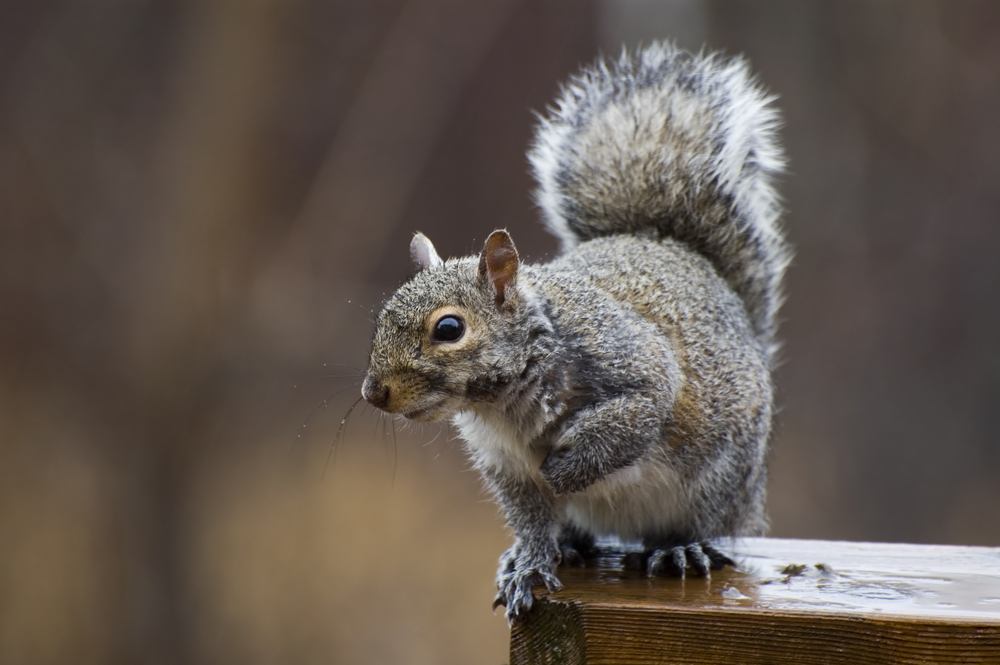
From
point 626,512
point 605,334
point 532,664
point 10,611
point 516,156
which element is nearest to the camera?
point 532,664

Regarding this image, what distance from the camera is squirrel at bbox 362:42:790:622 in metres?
1.79

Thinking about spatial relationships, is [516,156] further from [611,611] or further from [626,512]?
[611,611]

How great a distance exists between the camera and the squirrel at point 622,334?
1792mm

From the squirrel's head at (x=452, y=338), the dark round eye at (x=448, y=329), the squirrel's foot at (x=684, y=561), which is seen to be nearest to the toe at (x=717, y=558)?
the squirrel's foot at (x=684, y=561)

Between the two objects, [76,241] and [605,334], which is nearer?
[605,334]

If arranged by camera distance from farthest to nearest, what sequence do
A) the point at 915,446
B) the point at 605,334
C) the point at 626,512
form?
the point at 915,446 → the point at 626,512 → the point at 605,334

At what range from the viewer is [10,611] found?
156 inches

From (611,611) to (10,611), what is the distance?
9.50 feet

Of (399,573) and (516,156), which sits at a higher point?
(516,156)

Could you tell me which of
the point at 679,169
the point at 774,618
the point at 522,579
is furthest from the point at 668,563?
the point at 679,169

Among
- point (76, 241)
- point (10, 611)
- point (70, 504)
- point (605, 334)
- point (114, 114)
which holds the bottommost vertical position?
point (10, 611)

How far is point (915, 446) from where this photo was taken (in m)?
5.00

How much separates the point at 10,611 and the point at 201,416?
0.81 meters

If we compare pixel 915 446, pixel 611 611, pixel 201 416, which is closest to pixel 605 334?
pixel 611 611
